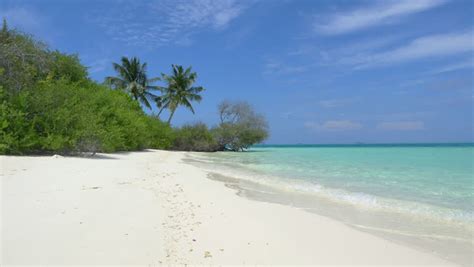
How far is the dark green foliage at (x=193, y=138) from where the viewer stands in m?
39.3

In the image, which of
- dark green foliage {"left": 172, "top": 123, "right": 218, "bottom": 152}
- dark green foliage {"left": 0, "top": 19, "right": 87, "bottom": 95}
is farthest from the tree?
dark green foliage {"left": 0, "top": 19, "right": 87, "bottom": 95}

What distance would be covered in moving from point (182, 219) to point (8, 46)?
12322 mm

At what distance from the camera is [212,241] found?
3.40m

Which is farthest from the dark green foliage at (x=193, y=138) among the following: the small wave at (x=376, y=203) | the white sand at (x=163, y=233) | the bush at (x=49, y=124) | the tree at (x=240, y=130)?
the white sand at (x=163, y=233)

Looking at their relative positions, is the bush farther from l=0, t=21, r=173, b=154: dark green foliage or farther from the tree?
the tree

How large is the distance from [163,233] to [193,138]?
36519 mm

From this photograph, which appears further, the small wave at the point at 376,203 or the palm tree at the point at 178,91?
the palm tree at the point at 178,91

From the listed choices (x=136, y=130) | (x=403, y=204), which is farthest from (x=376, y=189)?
(x=136, y=130)

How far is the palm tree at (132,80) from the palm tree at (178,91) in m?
2.03

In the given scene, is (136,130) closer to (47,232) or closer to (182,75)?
(182,75)

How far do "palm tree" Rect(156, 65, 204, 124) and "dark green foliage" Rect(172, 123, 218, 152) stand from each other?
275 cm

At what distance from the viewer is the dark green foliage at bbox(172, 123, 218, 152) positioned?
39.3m

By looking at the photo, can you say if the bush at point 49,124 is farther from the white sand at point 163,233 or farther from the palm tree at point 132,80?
the palm tree at point 132,80

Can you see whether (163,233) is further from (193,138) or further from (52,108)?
(193,138)
